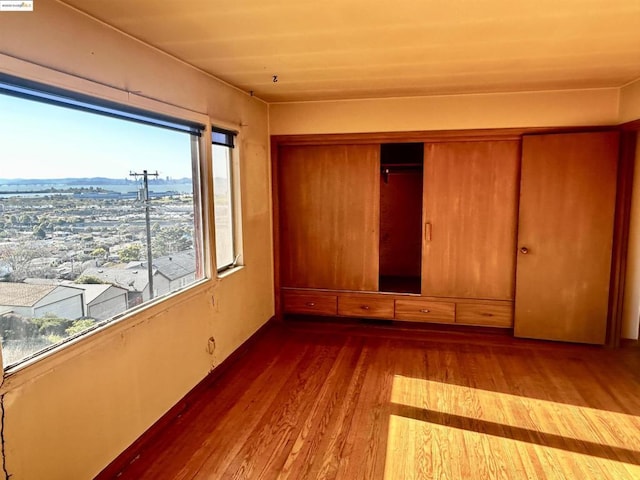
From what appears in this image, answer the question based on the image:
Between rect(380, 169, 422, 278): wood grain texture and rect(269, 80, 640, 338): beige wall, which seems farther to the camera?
rect(380, 169, 422, 278): wood grain texture

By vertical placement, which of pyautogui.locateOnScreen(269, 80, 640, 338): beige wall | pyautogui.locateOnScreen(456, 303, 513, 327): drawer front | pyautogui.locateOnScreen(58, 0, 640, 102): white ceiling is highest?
pyautogui.locateOnScreen(58, 0, 640, 102): white ceiling

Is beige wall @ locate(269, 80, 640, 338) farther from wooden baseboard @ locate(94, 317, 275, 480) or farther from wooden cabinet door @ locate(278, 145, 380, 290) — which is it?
wooden baseboard @ locate(94, 317, 275, 480)

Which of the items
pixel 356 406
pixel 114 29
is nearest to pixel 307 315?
pixel 356 406

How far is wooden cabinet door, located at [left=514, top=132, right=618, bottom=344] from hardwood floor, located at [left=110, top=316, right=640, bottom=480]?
0.27 metres

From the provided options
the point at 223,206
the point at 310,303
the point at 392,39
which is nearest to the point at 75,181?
the point at 223,206

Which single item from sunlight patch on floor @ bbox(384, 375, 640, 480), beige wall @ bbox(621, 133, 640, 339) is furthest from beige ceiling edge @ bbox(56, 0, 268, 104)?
beige wall @ bbox(621, 133, 640, 339)

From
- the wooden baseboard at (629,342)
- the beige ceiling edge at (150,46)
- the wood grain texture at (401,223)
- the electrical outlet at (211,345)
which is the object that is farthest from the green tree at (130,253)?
the wooden baseboard at (629,342)

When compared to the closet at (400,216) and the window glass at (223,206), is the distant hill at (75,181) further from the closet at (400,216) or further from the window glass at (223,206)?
the closet at (400,216)

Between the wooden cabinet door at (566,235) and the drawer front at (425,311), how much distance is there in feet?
2.01

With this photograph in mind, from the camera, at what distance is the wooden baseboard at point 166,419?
2201 mm

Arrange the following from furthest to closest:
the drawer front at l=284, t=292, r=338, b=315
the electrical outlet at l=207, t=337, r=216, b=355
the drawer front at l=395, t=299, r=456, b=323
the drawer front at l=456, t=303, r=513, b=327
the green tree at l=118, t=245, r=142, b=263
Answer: the drawer front at l=284, t=292, r=338, b=315, the drawer front at l=395, t=299, r=456, b=323, the drawer front at l=456, t=303, r=513, b=327, the electrical outlet at l=207, t=337, r=216, b=355, the green tree at l=118, t=245, r=142, b=263

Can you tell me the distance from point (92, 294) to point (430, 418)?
6.90ft

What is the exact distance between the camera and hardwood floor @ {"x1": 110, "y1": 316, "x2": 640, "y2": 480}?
225 centimetres

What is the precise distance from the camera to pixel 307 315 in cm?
459
